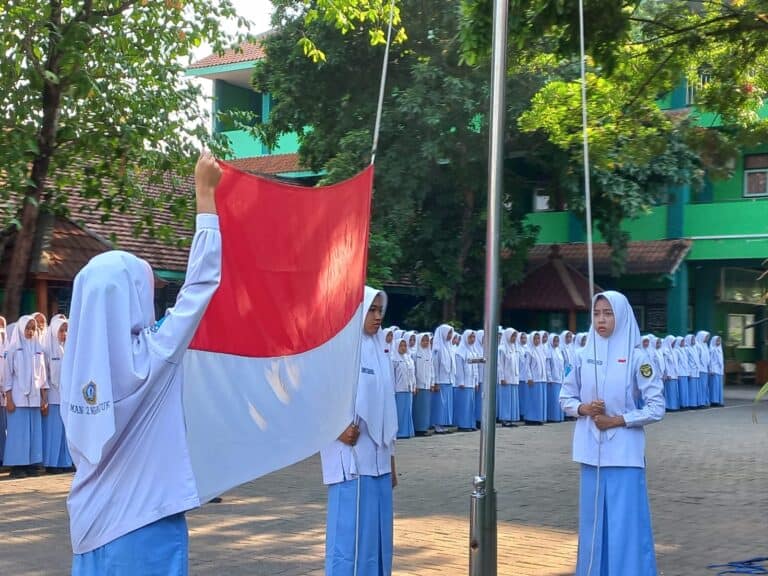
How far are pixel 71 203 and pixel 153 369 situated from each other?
51.8ft

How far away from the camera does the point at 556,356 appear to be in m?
19.7

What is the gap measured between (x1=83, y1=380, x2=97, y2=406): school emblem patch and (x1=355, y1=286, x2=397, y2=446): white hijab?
8.36 ft

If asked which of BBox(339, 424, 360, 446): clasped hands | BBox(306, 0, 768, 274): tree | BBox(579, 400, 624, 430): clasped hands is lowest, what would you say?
BBox(339, 424, 360, 446): clasped hands

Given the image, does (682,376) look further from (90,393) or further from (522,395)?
(90,393)

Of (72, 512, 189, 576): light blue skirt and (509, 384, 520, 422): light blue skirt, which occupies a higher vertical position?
(72, 512, 189, 576): light blue skirt

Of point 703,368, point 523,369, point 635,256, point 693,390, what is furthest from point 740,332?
point 523,369

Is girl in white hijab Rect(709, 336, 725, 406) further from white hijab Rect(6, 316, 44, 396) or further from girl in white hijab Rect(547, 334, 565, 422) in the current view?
white hijab Rect(6, 316, 44, 396)

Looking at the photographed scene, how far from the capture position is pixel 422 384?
54.0 feet

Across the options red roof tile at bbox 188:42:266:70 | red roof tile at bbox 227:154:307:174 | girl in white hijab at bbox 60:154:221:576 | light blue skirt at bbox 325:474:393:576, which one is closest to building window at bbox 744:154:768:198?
red roof tile at bbox 227:154:307:174

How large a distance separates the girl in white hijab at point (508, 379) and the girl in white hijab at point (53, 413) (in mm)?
8498

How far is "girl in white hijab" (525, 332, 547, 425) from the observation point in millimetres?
19125

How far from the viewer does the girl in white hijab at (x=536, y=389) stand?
19125mm

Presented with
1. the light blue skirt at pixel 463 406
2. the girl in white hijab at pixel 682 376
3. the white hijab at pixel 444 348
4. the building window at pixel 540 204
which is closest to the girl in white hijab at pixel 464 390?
the light blue skirt at pixel 463 406

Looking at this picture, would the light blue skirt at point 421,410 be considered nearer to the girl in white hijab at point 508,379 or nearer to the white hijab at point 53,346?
the girl in white hijab at point 508,379
